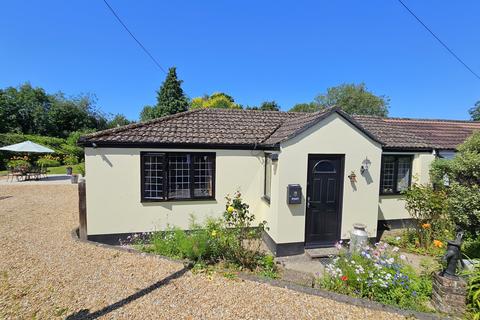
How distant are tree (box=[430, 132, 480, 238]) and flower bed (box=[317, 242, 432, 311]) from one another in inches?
60.6

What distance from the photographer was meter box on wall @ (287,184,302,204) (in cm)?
700

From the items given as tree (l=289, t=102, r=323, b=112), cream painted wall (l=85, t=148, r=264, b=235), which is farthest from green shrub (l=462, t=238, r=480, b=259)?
tree (l=289, t=102, r=323, b=112)

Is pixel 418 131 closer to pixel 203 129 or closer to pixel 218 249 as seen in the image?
pixel 203 129

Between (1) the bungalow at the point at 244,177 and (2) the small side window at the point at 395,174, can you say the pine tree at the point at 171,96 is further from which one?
(2) the small side window at the point at 395,174

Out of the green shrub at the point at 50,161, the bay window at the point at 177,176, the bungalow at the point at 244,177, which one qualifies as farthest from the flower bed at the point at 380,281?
the green shrub at the point at 50,161

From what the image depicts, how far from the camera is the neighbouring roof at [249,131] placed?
7.47 meters

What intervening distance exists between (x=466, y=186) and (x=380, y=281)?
3.20 meters

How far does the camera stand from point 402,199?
9.48m

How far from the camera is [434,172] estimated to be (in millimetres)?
6469

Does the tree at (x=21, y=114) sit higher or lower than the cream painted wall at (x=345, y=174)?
higher

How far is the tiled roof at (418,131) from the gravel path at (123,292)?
702cm

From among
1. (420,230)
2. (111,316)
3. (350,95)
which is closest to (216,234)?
(111,316)

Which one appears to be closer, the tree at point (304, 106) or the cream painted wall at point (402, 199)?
the cream painted wall at point (402, 199)

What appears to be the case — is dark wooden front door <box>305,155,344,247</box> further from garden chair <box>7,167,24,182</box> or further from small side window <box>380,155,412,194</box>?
garden chair <box>7,167,24,182</box>
